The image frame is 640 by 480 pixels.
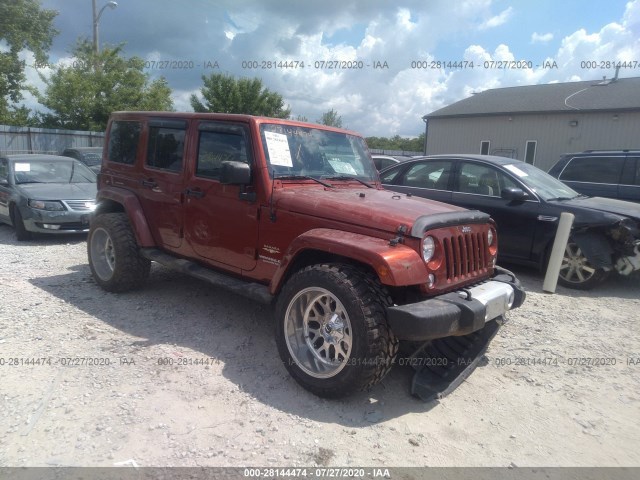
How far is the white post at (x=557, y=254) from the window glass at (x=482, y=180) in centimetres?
99

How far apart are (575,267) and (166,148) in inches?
198

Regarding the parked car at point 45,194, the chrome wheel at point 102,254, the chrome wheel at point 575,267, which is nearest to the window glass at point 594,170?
the chrome wheel at point 575,267

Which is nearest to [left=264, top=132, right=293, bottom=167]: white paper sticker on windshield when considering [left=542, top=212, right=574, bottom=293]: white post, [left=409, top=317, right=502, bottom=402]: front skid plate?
[left=409, top=317, right=502, bottom=402]: front skid plate

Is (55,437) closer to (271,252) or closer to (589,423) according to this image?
(271,252)

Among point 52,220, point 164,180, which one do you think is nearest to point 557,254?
point 164,180

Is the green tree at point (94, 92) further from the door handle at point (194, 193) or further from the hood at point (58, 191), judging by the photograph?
the door handle at point (194, 193)

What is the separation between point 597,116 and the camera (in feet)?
70.8

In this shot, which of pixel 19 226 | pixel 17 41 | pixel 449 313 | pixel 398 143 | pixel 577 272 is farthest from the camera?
pixel 398 143

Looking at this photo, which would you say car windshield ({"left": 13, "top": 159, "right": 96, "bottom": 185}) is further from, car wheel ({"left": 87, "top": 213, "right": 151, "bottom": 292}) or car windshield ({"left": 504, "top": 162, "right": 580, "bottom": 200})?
car windshield ({"left": 504, "top": 162, "right": 580, "bottom": 200})

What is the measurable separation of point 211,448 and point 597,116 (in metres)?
23.6

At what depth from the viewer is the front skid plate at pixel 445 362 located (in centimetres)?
349

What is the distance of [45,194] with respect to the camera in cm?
846

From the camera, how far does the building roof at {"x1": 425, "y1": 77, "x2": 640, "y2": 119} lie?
70.7 feet

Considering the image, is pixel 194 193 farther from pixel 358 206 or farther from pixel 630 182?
pixel 630 182
